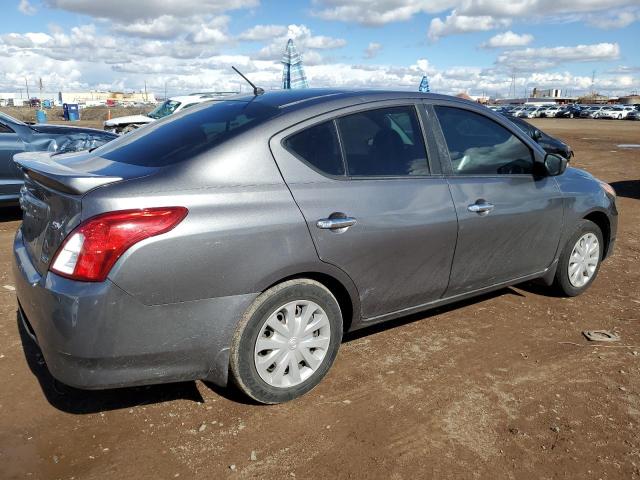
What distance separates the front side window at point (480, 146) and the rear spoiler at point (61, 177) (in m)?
2.12

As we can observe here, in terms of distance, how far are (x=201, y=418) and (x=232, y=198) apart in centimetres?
118

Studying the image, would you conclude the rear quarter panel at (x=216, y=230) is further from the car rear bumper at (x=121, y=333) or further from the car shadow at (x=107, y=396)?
the car shadow at (x=107, y=396)

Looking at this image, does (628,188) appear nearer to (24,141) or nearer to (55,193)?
(24,141)

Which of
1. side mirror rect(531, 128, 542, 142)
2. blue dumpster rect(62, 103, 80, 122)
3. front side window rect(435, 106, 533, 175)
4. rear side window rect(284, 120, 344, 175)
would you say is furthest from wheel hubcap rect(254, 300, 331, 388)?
blue dumpster rect(62, 103, 80, 122)

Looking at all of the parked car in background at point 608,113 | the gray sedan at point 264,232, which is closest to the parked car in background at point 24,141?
the gray sedan at point 264,232

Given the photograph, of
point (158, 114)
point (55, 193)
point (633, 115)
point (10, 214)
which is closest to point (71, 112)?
point (158, 114)

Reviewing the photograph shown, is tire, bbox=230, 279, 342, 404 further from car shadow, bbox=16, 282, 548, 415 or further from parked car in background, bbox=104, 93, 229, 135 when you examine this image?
parked car in background, bbox=104, 93, 229, 135

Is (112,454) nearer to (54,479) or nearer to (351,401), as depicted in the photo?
(54,479)

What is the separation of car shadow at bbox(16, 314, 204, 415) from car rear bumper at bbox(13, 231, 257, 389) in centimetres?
48

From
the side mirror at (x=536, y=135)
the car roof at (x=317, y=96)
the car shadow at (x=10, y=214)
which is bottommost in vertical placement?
the car shadow at (x=10, y=214)

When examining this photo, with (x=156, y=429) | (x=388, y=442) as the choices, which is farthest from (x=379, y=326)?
(x=156, y=429)

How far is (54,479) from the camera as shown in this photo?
95.3 inches

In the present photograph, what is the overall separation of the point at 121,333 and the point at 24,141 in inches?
241

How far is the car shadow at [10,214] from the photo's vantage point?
7.73 meters
